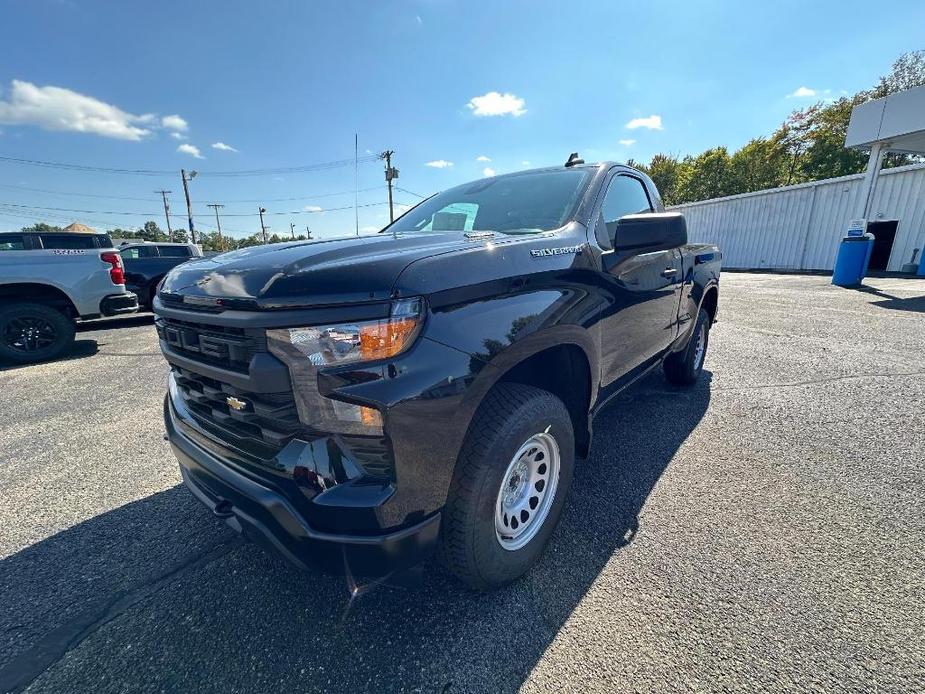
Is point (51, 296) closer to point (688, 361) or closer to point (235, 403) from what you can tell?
point (235, 403)

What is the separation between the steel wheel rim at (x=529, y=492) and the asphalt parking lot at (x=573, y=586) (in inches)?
8.9

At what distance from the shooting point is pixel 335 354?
1291 mm

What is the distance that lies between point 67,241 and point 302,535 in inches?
386

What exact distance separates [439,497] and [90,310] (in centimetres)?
754

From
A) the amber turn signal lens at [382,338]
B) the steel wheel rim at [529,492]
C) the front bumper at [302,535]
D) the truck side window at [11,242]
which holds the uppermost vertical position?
the truck side window at [11,242]

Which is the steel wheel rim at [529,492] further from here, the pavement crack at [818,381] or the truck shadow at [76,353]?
the truck shadow at [76,353]

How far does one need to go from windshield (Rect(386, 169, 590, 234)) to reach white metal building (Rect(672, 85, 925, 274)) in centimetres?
1380

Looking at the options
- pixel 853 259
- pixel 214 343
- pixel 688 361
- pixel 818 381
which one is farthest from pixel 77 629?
pixel 853 259

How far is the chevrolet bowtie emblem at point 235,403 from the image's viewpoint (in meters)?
1.48

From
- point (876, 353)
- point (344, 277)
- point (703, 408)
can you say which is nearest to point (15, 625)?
point (344, 277)

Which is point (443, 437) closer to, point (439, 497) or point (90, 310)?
point (439, 497)

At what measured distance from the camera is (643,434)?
326 cm

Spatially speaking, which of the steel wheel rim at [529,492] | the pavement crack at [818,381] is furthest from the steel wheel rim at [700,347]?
the steel wheel rim at [529,492]

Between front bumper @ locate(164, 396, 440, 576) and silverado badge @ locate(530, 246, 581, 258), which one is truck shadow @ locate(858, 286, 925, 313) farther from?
front bumper @ locate(164, 396, 440, 576)
